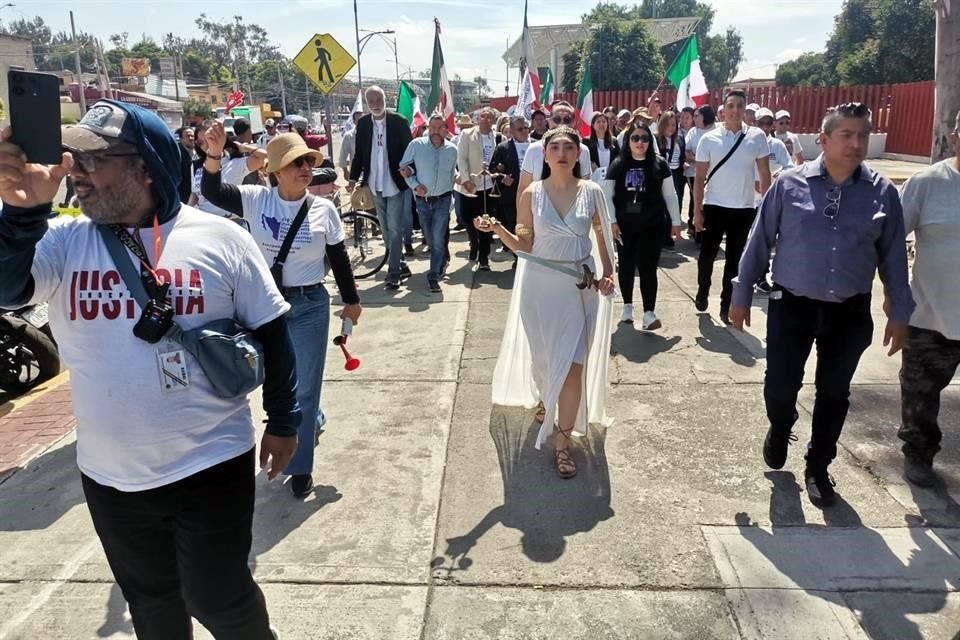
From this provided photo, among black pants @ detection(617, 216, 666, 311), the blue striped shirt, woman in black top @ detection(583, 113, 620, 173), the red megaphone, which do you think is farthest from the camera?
woman in black top @ detection(583, 113, 620, 173)

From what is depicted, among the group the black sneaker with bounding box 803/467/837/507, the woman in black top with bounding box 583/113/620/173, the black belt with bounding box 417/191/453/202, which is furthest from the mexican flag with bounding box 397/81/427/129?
the black sneaker with bounding box 803/467/837/507

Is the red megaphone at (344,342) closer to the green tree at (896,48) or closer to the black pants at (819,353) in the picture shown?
the black pants at (819,353)

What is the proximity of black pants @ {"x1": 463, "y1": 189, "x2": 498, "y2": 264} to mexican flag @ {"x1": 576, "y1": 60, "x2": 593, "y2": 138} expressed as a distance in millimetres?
2028

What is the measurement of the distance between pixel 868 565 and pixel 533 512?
1505mm

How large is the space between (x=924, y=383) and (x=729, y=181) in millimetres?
3102

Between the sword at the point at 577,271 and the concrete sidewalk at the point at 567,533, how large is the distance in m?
1.00

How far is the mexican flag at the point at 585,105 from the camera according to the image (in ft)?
34.6

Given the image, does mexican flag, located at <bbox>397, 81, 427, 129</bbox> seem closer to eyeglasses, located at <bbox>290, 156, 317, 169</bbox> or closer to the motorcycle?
the motorcycle

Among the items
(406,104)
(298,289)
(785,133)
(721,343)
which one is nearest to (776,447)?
(721,343)

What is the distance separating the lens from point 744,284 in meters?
3.67

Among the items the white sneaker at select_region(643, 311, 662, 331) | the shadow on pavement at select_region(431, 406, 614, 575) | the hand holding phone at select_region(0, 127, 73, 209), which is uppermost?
the hand holding phone at select_region(0, 127, 73, 209)

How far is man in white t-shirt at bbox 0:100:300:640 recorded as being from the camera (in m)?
1.87

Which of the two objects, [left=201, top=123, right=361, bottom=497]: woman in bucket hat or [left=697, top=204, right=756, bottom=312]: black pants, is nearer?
[left=201, top=123, right=361, bottom=497]: woman in bucket hat

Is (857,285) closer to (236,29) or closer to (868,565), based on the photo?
(868,565)
